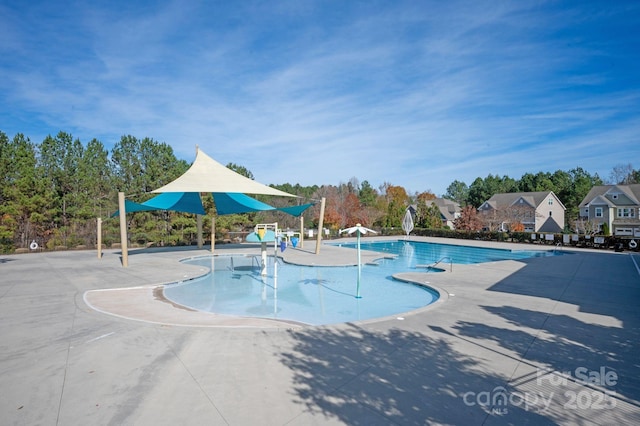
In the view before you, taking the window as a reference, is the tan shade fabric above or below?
above

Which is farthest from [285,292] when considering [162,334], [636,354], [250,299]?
[636,354]

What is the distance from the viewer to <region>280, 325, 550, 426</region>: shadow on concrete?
3158 mm

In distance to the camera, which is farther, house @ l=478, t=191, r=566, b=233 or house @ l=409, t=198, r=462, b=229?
house @ l=409, t=198, r=462, b=229

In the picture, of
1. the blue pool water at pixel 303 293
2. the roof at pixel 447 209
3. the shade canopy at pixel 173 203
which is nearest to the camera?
the blue pool water at pixel 303 293

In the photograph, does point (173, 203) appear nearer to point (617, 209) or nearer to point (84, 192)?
point (84, 192)

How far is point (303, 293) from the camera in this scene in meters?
9.97

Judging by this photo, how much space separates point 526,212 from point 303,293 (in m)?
33.3

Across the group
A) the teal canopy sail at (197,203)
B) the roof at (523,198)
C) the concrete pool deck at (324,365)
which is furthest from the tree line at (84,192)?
the roof at (523,198)

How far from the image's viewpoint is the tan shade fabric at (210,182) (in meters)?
13.1

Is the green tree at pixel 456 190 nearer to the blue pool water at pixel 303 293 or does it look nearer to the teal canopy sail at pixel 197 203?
the teal canopy sail at pixel 197 203

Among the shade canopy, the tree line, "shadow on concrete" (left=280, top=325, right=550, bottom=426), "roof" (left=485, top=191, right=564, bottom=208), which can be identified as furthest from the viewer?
"roof" (left=485, top=191, right=564, bottom=208)

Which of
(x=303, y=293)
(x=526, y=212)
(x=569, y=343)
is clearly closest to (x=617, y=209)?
(x=526, y=212)

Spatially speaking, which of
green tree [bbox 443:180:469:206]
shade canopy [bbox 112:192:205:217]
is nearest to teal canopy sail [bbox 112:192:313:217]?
shade canopy [bbox 112:192:205:217]

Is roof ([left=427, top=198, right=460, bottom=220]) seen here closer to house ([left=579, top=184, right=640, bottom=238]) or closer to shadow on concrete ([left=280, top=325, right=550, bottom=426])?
house ([left=579, top=184, right=640, bottom=238])
